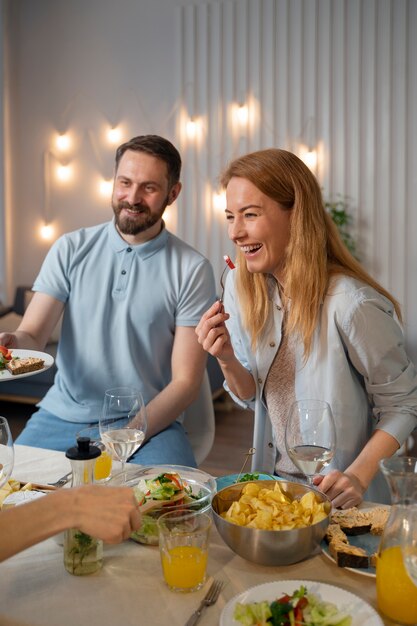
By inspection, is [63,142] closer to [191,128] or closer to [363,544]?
[191,128]

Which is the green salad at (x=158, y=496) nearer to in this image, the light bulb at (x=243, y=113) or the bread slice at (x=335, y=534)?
the bread slice at (x=335, y=534)

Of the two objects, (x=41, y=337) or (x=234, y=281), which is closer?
(x=234, y=281)

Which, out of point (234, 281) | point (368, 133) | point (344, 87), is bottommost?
point (234, 281)

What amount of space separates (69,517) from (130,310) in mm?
1344

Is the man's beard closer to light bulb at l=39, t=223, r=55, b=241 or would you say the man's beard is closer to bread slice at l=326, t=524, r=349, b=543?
bread slice at l=326, t=524, r=349, b=543

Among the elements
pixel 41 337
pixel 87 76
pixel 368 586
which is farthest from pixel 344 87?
pixel 368 586

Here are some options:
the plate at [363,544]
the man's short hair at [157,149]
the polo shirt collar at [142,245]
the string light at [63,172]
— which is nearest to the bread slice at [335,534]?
the plate at [363,544]

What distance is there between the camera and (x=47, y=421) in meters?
2.28

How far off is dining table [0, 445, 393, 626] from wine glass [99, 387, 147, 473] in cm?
19

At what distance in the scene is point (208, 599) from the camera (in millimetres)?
1017

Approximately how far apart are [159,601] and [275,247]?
1036mm

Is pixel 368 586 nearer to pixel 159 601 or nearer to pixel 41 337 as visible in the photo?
pixel 159 601

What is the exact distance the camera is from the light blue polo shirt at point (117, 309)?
2.28 meters

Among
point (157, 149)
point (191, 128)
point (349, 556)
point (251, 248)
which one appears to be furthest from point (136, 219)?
point (191, 128)
